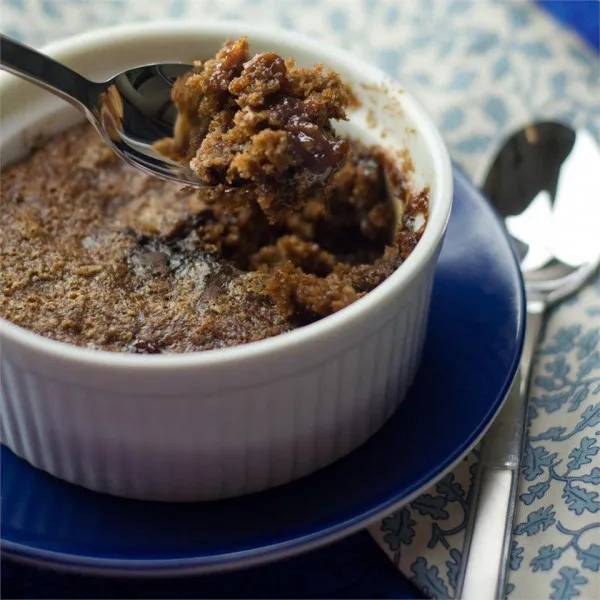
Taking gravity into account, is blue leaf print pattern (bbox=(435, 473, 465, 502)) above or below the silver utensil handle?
below

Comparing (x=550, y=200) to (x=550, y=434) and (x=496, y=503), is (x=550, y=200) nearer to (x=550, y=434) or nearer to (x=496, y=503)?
(x=550, y=434)

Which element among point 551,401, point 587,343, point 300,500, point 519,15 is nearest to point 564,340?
point 587,343

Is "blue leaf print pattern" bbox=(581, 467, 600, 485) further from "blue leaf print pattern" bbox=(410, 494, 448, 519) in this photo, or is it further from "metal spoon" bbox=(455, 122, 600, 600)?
"blue leaf print pattern" bbox=(410, 494, 448, 519)

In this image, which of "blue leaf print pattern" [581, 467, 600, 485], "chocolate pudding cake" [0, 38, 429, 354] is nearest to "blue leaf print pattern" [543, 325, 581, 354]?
"blue leaf print pattern" [581, 467, 600, 485]

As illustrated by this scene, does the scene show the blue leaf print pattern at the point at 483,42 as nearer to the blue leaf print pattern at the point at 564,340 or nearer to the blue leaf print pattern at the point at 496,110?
the blue leaf print pattern at the point at 496,110

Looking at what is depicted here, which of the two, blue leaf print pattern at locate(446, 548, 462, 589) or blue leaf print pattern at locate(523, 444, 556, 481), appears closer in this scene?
blue leaf print pattern at locate(446, 548, 462, 589)

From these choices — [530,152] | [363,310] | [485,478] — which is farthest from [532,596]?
[530,152]
